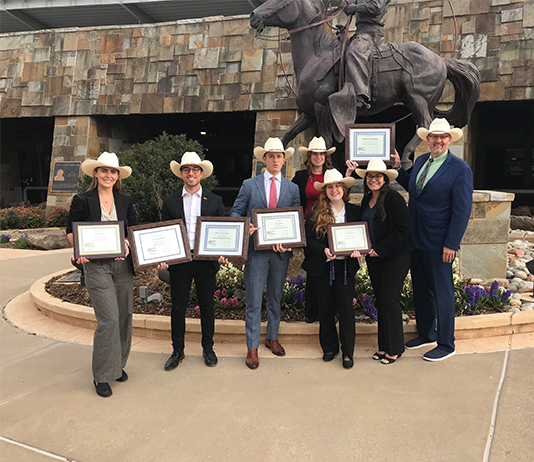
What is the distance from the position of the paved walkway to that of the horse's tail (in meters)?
3.85

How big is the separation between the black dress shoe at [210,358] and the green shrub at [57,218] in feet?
43.4

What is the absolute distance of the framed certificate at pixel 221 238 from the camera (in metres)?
3.70

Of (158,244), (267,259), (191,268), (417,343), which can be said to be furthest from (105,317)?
(417,343)

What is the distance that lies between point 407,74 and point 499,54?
8476 mm

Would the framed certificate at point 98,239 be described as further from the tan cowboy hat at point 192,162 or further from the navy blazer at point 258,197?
the navy blazer at point 258,197

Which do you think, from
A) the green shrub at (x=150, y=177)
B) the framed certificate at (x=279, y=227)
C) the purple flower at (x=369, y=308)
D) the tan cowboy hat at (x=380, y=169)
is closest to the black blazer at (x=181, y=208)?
the framed certificate at (x=279, y=227)

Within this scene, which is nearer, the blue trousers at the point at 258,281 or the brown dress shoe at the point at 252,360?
the brown dress shoe at the point at 252,360

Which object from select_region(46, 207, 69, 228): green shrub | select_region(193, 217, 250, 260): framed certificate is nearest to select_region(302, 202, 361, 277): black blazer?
select_region(193, 217, 250, 260): framed certificate

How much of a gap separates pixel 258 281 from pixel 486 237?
3.75 m

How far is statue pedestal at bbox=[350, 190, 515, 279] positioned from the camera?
595 cm

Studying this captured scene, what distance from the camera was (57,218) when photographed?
607 inches

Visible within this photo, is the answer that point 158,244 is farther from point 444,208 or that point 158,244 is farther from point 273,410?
point 444,208

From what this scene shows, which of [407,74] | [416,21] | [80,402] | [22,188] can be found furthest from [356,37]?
[22,188]

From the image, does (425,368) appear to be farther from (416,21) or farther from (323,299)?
(416,21)
